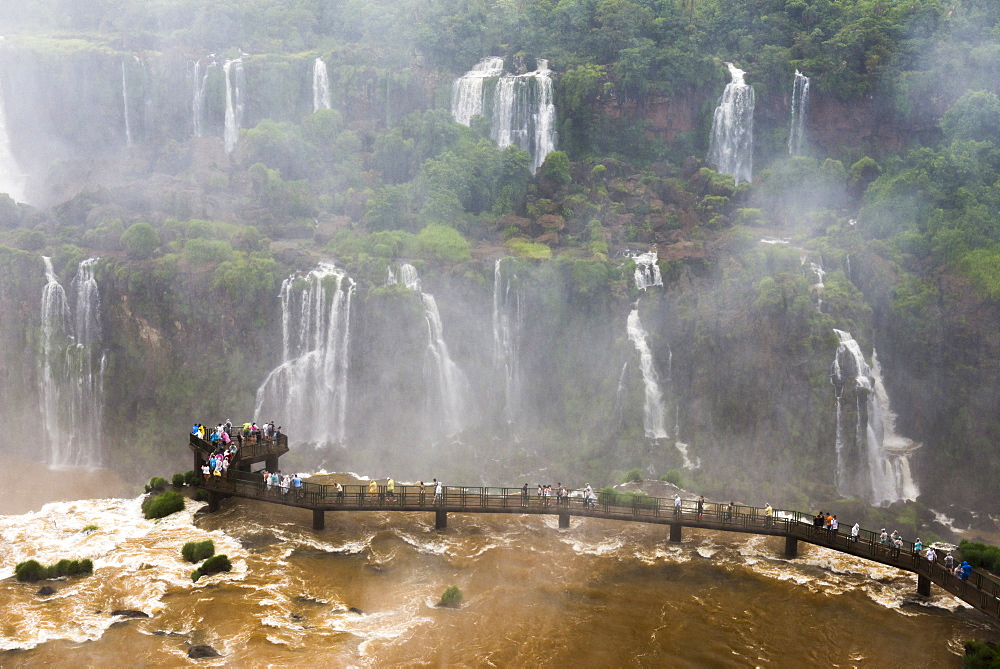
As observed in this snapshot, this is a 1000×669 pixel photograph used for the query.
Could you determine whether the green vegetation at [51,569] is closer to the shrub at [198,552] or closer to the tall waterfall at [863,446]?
the shrub at [198,552]

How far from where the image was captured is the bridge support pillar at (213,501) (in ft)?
128

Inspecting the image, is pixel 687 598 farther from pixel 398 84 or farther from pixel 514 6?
pixel 514 6

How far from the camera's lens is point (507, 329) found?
210ft

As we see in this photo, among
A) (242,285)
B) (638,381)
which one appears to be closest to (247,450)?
(242,285)

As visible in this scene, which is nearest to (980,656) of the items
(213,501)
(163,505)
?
(213,501)

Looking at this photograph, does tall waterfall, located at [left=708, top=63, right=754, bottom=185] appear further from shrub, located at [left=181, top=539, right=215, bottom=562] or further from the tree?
→ shrub, located at [left=181, top=539, right=215, bottom=562]

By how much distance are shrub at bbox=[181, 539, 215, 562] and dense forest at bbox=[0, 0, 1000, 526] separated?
81.6 ft

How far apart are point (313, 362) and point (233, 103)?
127 feet

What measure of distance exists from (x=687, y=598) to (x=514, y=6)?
253 feet

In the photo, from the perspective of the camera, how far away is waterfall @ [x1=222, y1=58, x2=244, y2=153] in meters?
86.9

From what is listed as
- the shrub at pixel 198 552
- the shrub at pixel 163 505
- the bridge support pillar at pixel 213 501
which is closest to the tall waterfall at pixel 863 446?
the bridge support pillar at pixel 213 501

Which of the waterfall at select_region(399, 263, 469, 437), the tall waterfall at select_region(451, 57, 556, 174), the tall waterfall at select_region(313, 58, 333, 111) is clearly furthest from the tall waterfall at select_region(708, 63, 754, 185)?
the tall waterfall at select_region(313, 58, 333, 111)

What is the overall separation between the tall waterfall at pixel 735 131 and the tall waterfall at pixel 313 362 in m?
38.3

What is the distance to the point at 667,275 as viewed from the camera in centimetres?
6378
